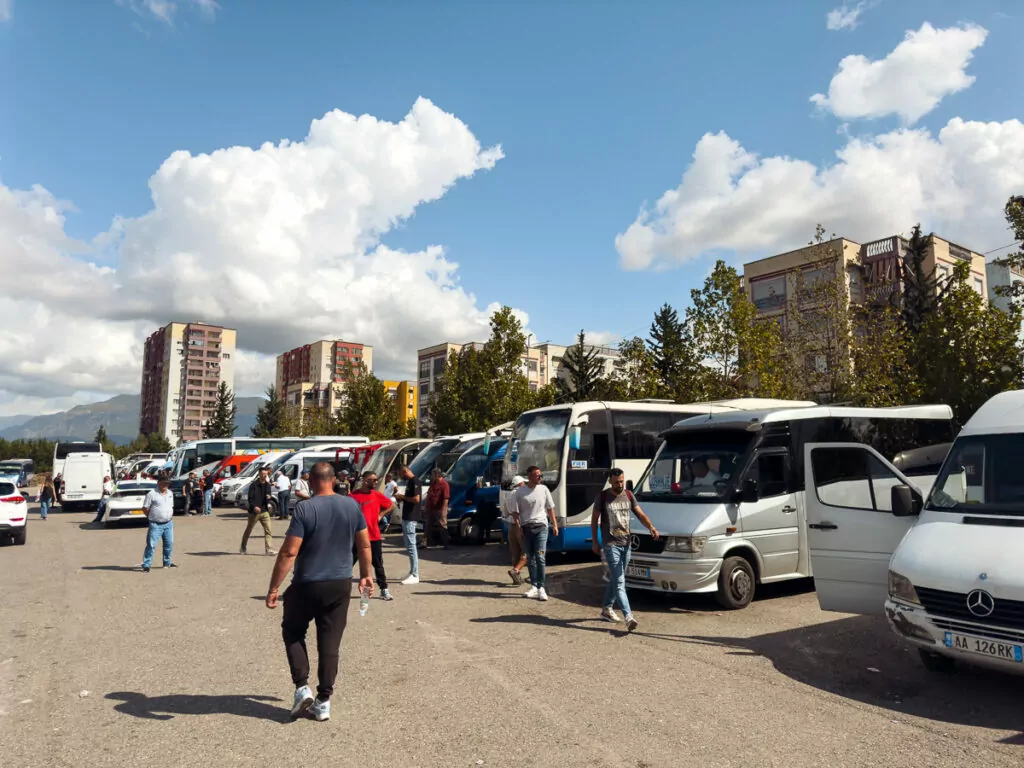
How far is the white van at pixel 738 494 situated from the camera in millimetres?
9516

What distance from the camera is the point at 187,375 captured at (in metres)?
164

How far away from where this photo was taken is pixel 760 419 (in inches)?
410

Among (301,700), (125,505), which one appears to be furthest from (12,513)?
(301,700)

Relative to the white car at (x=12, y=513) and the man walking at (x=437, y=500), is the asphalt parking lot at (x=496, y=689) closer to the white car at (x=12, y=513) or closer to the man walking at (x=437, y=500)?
the man walking at (x=437, y=500)

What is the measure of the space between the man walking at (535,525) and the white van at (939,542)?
13.0 ft

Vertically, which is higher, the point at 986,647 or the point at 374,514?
the point at 374,514

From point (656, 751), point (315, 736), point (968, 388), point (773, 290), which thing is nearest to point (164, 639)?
point (315, 736)

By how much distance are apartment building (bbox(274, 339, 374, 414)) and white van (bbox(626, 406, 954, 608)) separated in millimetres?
123303

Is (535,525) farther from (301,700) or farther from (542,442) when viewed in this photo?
(301,700)

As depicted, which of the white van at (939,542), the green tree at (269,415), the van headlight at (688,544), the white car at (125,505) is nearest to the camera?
the white van at (939,542)

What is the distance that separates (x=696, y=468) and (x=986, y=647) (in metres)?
5.21

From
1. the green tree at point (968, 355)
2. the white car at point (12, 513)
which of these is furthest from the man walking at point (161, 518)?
the green tree at point (968, 355)

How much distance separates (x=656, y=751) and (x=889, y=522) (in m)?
4.07

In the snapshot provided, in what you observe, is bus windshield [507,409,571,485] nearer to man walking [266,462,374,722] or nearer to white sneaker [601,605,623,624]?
white sneaker [601,605,623,624]
